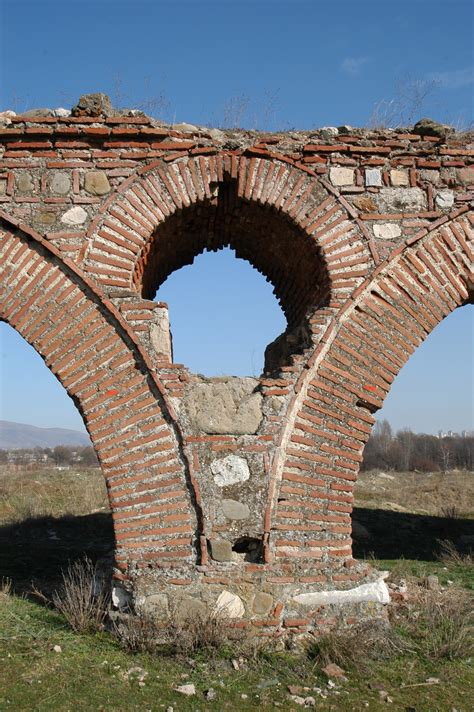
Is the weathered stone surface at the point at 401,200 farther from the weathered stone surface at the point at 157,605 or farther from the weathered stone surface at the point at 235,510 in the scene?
the weathered stone surface at the point at 157,605

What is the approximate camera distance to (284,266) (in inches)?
252

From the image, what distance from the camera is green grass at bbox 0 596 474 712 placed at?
12.7 feet

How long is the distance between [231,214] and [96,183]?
1322 millimetres

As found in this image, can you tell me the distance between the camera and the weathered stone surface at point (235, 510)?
4.84 meters

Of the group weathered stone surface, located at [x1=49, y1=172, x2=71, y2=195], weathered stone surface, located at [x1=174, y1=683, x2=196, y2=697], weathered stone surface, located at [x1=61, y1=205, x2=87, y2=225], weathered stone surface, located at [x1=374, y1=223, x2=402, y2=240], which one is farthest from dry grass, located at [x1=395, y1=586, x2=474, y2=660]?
weathered stone surface, located at [x1=49, y1=172, x2=71, y2=195]

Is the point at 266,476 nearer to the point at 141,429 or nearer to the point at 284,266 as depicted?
the point at 141,429

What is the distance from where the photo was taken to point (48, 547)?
8.26 meters

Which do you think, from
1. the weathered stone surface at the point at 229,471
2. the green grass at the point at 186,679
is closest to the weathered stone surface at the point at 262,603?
the green grass at the point at 186,679

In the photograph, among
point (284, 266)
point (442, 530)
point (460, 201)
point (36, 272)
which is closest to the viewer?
point (36, 272)

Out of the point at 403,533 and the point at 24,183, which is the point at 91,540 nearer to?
the point at 403,533

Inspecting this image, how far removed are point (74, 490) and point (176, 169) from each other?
10059 mm

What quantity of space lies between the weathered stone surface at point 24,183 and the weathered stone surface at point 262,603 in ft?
12.7

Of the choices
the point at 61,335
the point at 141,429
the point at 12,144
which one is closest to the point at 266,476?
the point at 141,429

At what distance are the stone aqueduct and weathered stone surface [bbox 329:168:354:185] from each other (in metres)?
0.01
